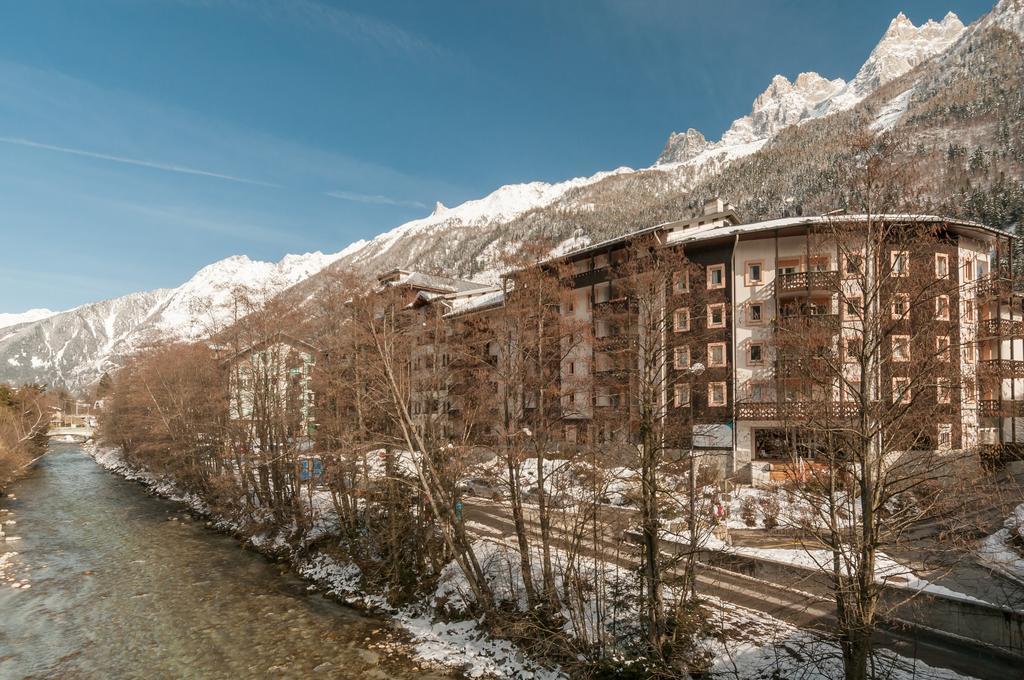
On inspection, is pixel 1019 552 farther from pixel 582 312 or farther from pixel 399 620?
pixel 582 312

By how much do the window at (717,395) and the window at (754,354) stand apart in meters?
2.46

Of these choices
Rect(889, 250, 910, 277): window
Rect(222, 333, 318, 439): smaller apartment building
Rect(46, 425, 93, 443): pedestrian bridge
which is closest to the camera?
Rect(889, 250, 910, 277): window

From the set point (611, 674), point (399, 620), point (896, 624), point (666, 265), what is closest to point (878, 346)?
point (896, 624)

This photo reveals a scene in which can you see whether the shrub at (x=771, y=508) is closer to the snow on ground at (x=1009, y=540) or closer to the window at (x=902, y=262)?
the window at (x=902, y=262)

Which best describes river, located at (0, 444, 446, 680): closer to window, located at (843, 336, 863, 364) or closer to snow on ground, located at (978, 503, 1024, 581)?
window, located at (843, 336, 863, 364)

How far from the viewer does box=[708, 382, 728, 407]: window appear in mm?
41094

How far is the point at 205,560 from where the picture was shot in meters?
32.0

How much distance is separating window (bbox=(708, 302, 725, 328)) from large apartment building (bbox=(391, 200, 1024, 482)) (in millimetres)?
79

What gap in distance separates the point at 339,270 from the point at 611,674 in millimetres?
24236

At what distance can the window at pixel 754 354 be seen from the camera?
129ft

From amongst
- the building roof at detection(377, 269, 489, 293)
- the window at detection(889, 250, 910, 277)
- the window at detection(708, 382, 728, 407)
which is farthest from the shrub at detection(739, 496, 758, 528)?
the building roof at detection(377, 269, 489, 293)

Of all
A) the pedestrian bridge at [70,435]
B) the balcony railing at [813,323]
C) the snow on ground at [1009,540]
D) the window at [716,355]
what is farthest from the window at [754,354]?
the pedestrian bridge at [70,435]

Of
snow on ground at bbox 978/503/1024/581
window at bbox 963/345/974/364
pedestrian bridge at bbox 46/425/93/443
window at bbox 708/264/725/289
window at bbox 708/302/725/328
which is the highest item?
window at bbox 708/264/725/289

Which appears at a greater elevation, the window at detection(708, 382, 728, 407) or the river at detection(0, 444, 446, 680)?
the window at detection(708, 382, 728, 407)
